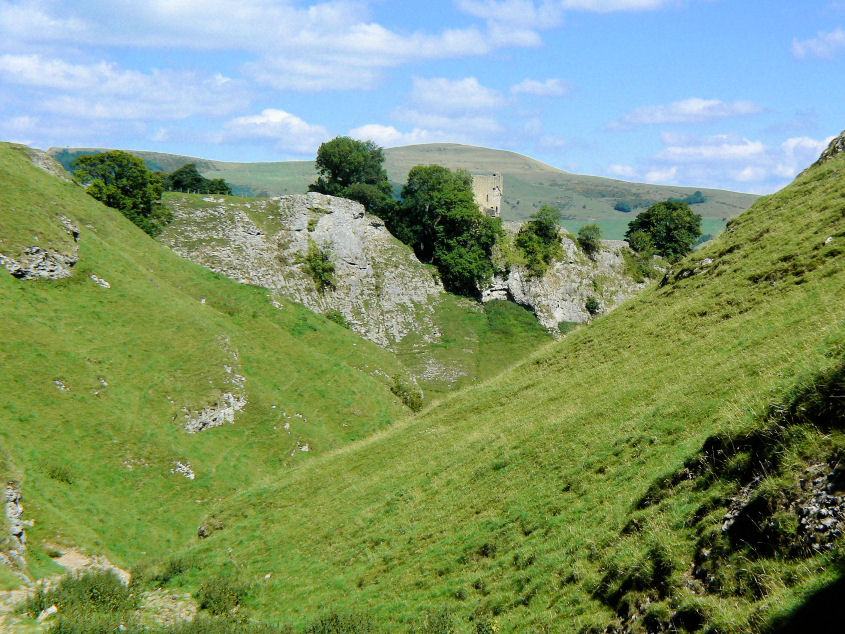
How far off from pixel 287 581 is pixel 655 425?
634 inches

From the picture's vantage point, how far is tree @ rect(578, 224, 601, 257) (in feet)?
362

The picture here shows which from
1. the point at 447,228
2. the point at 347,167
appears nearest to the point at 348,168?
the point at 347,167

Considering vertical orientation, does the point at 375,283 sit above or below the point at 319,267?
below

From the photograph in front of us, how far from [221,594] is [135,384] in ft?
80.9

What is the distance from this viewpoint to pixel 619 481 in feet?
58.1

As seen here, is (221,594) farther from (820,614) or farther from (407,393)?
(407,393)

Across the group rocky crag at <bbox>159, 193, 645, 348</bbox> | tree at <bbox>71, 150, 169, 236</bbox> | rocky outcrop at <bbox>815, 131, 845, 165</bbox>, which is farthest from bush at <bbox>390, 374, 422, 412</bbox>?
rocky outcrop at <bbox>815, 131, 845, 165</bbox>

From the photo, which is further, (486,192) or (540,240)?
(486,192)

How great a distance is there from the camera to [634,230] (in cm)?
12562

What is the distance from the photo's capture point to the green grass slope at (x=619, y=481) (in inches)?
472

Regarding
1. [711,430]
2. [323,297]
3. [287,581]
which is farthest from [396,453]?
[323,297]

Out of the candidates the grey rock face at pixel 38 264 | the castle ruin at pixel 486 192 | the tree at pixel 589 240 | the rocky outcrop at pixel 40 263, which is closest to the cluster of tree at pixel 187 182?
the castle ruin at pixel 486 192

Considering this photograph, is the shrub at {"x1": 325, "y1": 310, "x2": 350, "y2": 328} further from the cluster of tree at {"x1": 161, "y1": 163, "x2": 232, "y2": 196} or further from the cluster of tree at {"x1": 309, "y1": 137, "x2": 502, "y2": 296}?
the cluster of tree at {"x1": 161, "y1": 163, "x2": 232, "y2": 196}

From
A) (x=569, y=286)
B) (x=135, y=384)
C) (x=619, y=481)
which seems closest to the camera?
(x=619, y=481)
